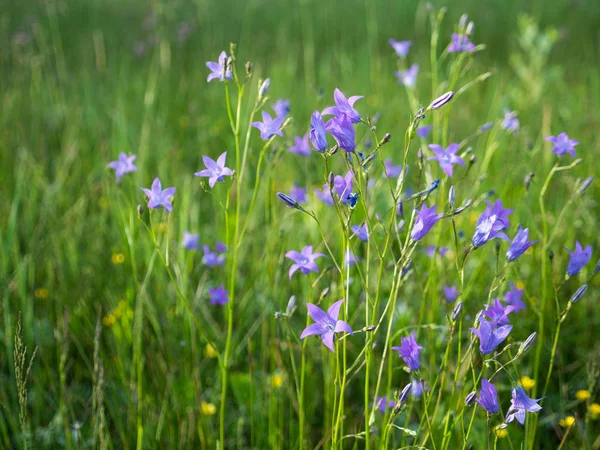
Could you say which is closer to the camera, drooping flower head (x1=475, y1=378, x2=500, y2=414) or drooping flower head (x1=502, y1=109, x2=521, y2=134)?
drooping flower head (x1=475, y1=378, x2=500, y2=414)

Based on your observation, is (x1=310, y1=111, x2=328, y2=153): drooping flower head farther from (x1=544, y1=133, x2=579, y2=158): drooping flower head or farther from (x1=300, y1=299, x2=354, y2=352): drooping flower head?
(x1=544, y1=133, x2=579, y2=158): drooping flower head

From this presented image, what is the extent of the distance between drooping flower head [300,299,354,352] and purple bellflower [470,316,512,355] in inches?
9.9

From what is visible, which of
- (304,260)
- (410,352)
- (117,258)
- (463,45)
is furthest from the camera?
(117,258)

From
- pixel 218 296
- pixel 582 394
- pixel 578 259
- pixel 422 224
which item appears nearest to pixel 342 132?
pixel 422 224

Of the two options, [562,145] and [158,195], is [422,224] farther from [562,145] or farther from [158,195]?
[562,145]

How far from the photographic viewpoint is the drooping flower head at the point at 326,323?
1.00 metres

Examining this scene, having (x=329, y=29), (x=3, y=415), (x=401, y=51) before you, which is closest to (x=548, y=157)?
(x=401, y=51)

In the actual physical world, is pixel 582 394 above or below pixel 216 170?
below

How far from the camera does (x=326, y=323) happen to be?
107 centimetres

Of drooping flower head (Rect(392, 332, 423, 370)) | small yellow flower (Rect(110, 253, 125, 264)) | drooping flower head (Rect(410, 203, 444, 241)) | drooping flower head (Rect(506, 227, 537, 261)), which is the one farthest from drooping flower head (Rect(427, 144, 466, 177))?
small yellow flower (Rect(110, 253, 125, 264))

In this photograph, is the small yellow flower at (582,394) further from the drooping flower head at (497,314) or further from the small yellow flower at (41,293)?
the small yellow flower at (41,293)

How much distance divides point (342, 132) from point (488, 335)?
46cm

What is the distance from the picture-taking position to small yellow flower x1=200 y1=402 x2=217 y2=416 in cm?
173

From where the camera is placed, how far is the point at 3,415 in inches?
69.4
